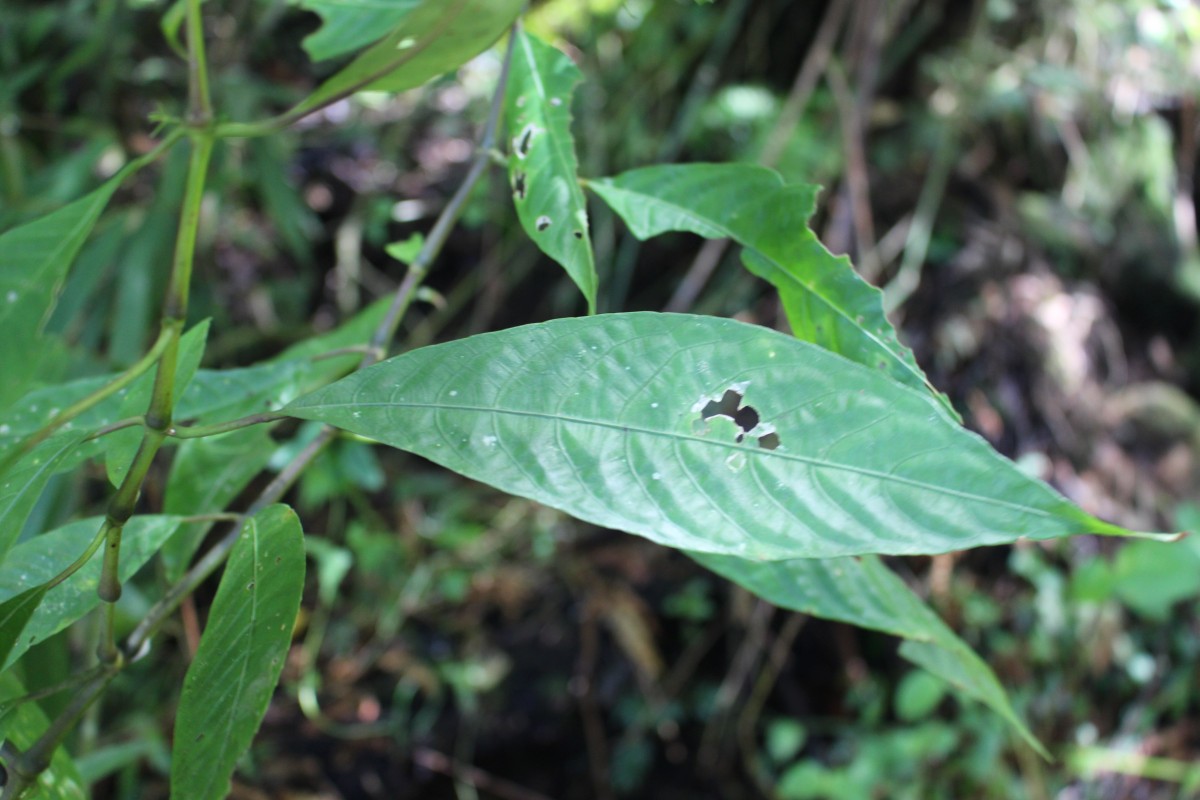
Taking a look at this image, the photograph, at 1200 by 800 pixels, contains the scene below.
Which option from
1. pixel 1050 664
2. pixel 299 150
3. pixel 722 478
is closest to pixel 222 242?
pixel 299 150

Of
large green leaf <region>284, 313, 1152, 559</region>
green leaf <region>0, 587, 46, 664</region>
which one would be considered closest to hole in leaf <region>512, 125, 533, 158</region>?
large green leaf <region>284, 313, 1152, 559</region>

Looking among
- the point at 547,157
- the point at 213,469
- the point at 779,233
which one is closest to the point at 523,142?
the point at 547,157

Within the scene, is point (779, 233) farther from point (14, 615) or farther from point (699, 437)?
point (14, 615)

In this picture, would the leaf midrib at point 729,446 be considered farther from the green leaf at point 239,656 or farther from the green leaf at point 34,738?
the green leaf at point 34,738

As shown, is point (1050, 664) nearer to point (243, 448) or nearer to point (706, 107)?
point (706, 107)

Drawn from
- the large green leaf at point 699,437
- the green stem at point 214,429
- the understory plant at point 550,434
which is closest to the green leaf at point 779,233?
the understory plant at point 550,434

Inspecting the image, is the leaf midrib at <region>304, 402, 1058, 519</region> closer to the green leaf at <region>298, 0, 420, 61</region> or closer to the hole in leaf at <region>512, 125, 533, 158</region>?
the hole in leaf at <region>512, 125, 533, 158</region>
